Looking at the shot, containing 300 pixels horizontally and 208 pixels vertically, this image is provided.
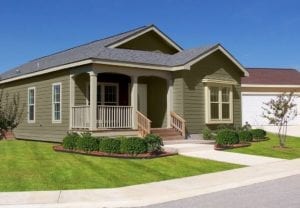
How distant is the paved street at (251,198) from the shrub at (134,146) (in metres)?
5.53

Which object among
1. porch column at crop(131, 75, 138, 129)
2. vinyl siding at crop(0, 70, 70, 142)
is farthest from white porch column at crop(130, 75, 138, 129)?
vinyl siding at crop(0, 70, 70, 142)

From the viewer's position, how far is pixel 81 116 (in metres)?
19.9

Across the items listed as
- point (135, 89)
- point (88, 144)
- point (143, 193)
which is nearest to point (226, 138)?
point (135, 89)

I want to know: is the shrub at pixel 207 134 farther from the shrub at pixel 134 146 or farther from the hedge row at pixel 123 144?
the shrub at pixel 134 146

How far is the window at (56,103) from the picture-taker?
21859mm

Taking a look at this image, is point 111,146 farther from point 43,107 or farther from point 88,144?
point 43,107

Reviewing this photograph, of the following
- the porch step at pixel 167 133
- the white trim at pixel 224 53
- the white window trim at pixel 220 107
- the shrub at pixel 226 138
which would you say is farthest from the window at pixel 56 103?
the shrub at pixel 226 138

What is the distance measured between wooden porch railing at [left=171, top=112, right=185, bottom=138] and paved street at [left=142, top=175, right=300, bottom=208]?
1047 centimetres

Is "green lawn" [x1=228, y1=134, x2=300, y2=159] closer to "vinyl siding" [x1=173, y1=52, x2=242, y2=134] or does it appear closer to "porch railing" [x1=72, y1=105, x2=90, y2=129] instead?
"vinyl siding" [x1=173, y1=52, x2=242, y2=134]

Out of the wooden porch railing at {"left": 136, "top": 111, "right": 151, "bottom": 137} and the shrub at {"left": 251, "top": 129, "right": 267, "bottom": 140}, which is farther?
the shrub at {"left": 251, "top": 129, "right": 267, "bottom": 140}

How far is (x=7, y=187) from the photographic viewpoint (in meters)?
10.6

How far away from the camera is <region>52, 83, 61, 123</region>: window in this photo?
21859mm

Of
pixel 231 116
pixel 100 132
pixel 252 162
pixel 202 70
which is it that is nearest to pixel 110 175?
pixel 252 162

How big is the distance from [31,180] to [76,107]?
902 cm
